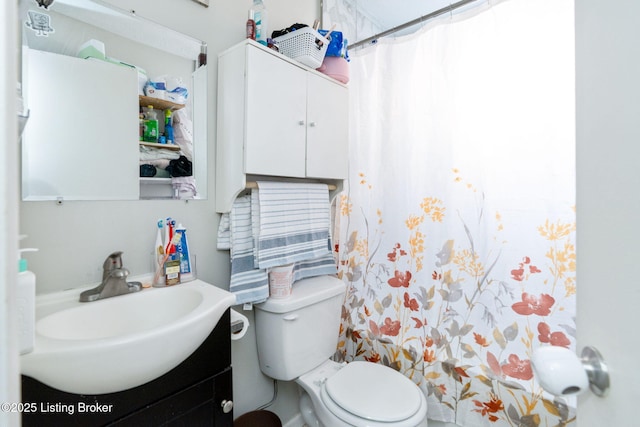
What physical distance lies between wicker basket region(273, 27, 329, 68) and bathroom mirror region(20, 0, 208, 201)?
339 millimetres

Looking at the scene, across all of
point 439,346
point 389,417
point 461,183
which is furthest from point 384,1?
point 389,417

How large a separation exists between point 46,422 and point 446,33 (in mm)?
1788

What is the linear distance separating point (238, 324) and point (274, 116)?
0.80 meters

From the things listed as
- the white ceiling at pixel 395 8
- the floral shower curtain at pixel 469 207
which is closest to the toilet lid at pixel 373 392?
the floral shower curtain at pixel 469 207

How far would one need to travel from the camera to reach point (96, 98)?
936 millimetres

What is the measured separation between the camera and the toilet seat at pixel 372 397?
3.44 ft

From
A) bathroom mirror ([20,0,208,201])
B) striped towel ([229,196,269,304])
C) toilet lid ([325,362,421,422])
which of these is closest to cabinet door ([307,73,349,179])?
striped towel ([229,196,269,304])

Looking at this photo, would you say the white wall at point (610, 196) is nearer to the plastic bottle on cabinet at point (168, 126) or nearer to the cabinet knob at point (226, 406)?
the cabinet knob at point (226, 406)

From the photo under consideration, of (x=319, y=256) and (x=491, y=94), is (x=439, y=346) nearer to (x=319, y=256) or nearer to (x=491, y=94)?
(x=319, y=256)

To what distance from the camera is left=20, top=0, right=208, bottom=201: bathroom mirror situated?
84cm

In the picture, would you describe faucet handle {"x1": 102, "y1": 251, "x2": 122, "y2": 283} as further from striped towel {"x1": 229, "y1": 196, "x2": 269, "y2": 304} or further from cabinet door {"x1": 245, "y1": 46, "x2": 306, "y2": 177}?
cabinet door {"x1": 245, "y1": 46, "x2": 306, "y2": 177}

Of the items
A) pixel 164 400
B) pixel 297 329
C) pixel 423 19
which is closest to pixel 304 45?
pixel 423 19

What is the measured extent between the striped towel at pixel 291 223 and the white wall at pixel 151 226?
8.1 inches

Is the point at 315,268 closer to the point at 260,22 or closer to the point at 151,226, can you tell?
the point at 151,226
